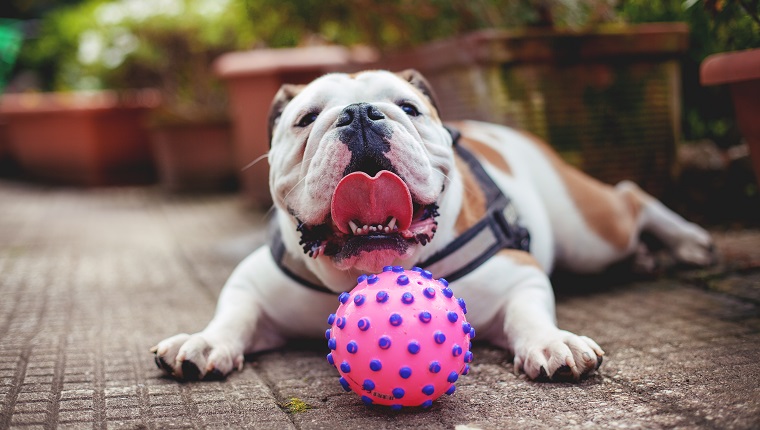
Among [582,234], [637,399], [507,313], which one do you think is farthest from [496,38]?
[637,399]

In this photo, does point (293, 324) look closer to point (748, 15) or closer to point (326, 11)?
point (748, 15)

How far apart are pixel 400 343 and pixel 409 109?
0.81 metres

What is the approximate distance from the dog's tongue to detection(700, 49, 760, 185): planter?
1173 millimetres

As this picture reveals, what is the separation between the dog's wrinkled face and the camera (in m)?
2.12

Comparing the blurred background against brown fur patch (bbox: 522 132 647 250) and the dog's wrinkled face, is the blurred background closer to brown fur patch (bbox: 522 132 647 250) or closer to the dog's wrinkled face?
brown fur patch (bbox: 522 132 647 250)

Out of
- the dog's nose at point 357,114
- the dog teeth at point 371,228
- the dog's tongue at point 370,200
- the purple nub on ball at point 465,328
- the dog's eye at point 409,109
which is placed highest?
the dog's nose at point 357,114

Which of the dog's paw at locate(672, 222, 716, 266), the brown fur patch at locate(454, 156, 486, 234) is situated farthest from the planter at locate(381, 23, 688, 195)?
the brown fur patch at locate(454, 156, 486, 234)

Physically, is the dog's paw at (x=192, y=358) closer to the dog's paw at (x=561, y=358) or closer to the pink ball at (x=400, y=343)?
the pink ball at (x=400, y=343)

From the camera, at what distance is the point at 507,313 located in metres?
2.45

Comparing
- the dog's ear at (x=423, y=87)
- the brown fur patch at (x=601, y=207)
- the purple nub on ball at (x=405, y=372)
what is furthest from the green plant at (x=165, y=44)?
the purple nub on ball at (x=405, y=372)

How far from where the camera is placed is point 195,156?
23.7 feet

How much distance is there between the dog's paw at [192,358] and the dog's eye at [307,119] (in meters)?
0.71

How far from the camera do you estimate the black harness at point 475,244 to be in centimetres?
246

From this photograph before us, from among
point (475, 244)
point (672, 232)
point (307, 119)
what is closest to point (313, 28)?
point (672, 232)
